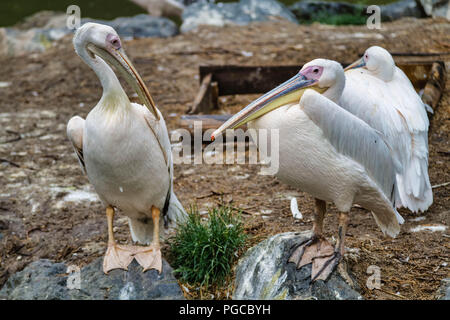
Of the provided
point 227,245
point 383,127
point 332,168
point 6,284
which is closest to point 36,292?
point 6,284

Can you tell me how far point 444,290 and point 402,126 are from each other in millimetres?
1410

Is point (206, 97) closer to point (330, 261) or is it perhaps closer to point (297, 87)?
point (297, 87)

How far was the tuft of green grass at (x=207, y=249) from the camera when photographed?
348 centimetres

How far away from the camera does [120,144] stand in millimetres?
3275

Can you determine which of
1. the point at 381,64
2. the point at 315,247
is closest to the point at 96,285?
the point at 315,247

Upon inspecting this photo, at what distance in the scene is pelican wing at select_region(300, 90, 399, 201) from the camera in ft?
9.82

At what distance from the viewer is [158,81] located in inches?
313

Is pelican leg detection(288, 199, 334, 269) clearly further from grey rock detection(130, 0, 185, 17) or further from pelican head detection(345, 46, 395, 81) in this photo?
grey rock detection(130, 0, 185, 17)

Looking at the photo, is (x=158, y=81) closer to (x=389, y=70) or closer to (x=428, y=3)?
(x=389, y=70)

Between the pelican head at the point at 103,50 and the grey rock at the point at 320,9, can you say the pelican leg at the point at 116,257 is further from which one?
the grey rock at the point at 320,9

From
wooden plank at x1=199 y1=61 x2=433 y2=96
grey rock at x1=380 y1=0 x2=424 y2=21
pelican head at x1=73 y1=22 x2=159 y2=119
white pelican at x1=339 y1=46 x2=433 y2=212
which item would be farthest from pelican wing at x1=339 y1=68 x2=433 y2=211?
grey rock at x1=380 y1=0 x2=424 y2=21

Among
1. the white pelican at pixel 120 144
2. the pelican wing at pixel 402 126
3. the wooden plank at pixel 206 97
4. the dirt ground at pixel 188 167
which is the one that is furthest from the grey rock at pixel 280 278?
the wooden plank at pixel 206 97

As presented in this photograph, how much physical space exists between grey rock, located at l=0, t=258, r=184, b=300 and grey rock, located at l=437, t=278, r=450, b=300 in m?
1.58

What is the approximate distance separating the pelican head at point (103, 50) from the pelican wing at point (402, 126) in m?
1.72
